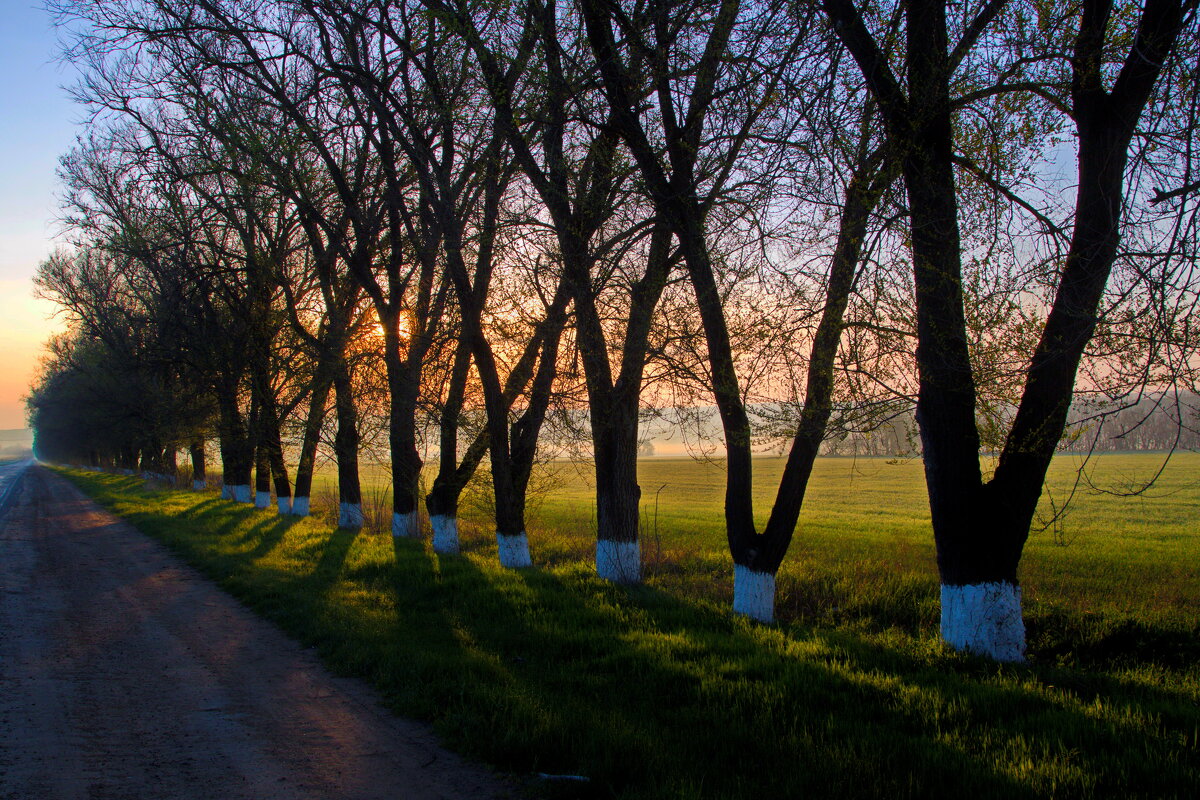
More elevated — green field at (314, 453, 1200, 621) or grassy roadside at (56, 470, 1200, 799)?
grassy roadside at (56, 470, 1200, 799)

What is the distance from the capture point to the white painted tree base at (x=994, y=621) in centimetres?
734

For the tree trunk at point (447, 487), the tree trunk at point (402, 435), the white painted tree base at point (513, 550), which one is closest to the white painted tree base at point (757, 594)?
the white painted tree base at point (513, 550)

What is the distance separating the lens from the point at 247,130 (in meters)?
14.4

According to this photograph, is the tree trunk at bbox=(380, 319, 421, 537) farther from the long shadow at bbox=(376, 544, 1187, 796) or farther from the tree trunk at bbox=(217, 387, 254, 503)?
the long shadow at bbox=(376, 544, 1187, 796)

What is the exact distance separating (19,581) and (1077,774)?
14.8m

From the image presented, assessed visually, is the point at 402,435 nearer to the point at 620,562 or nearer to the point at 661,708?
the point at 620,562

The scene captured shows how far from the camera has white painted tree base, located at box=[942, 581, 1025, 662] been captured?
24.1 ft

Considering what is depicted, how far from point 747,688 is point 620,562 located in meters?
6.22

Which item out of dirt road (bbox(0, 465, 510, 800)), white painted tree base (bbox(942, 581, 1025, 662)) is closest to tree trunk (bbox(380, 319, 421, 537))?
dirt road (bbox(0, 465, 510, 800))

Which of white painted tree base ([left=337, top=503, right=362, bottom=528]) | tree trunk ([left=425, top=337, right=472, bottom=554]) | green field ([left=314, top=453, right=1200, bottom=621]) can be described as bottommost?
green field ([left=314, top=453, right=1200, bottom=621])

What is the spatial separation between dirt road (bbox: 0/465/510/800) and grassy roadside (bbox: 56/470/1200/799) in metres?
0.37

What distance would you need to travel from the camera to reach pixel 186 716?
5914mm

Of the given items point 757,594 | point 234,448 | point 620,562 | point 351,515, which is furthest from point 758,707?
point 234,448

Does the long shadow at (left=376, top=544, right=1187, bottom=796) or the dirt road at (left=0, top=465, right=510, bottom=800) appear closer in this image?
the long shadow at (left=376, top=544, right=1187, bottom=796)
